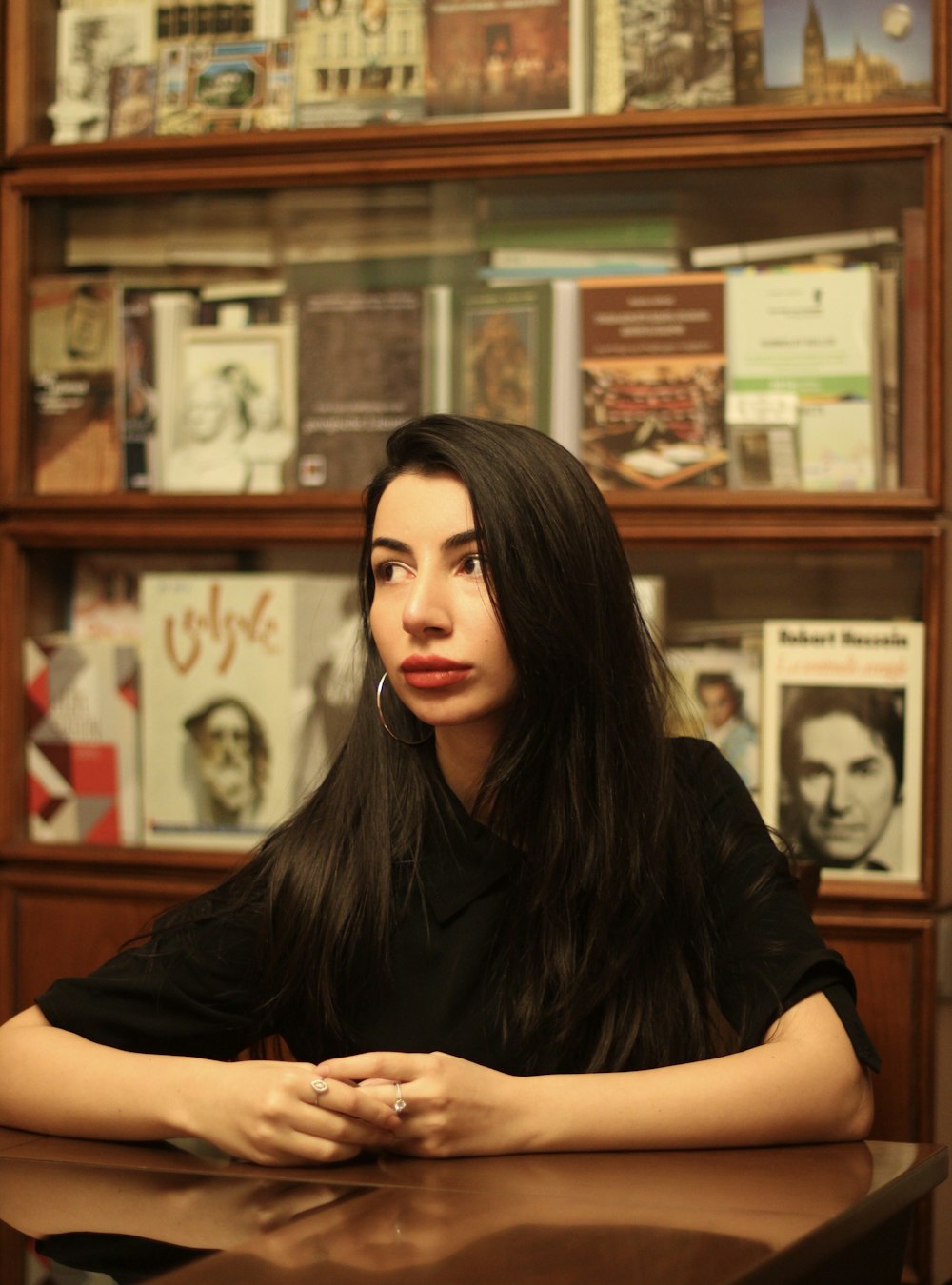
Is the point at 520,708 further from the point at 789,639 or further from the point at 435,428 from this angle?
the point at 789,639

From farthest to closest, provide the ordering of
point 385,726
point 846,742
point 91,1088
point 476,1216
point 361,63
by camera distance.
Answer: point 361,63 → point 846,742 → point 385,726 → point 91,1088 → point 476,1216

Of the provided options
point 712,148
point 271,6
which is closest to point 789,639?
point 712,148

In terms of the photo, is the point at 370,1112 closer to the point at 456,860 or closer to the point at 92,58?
the point at 456,860

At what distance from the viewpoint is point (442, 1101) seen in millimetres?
A: 937

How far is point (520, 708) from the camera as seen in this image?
1.15 metres

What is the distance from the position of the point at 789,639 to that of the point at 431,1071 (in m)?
1.15

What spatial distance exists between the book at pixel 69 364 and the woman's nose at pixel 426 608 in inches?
47.9

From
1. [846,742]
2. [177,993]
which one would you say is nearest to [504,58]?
[846,742]

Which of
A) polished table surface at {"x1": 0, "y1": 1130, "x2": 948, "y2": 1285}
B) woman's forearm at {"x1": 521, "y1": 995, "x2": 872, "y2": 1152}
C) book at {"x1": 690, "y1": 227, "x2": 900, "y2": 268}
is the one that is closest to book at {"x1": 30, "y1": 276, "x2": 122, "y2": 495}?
book at {"x1": 690, "y1": 227, "x2": 900, "y2": 268}

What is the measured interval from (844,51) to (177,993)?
1437 millimetres

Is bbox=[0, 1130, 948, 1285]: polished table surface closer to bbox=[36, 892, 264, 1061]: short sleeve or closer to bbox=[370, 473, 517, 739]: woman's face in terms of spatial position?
bbox=[36, 892, 264, 1061]: short sleeve

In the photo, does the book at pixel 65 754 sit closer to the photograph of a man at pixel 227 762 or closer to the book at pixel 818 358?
the photograph of a man at pixel 227 762

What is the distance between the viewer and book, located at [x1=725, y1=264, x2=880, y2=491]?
6.32ft

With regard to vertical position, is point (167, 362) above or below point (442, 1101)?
above
